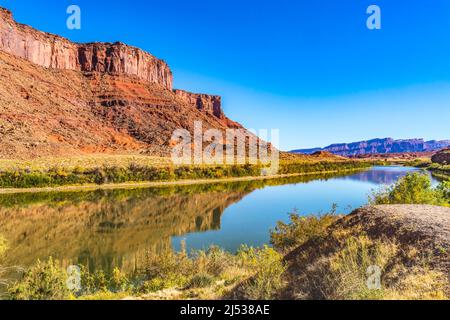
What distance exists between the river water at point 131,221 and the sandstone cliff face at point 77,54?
7495cm

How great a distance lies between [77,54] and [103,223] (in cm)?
10318

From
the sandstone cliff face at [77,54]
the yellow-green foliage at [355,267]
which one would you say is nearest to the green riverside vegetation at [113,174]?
the yellow-green foliage at [355,267]

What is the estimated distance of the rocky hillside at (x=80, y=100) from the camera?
60938mm

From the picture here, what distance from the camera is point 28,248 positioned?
16.0m

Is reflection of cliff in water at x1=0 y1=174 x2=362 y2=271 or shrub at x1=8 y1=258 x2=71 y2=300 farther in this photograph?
reflection of cliff in water at x1=0 y1=174 x2=362 y2=271

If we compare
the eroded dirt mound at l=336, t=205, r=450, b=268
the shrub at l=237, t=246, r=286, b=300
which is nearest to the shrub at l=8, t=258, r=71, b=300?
the shrub at l=237, t=246, r=286, b=300

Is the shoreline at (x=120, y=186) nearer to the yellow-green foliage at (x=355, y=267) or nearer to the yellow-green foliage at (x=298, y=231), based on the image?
the yellow-green foliage at (x=298, y=231)

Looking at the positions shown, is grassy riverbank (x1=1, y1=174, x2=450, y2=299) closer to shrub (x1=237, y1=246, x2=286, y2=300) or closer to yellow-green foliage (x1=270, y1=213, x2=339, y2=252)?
shrub (x1=237, y1=246, x2=286, y2=300)

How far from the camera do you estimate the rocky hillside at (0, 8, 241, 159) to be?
200 feet

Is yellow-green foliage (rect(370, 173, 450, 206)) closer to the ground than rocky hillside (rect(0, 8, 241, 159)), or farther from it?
closer to the ground

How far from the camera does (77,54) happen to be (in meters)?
108

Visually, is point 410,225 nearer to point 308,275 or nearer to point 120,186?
point 308,275

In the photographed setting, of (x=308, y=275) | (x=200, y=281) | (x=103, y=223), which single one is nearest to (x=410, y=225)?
(x=308, y=275)

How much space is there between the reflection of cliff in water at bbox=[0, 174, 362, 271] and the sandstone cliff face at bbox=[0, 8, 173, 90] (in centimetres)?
7443
